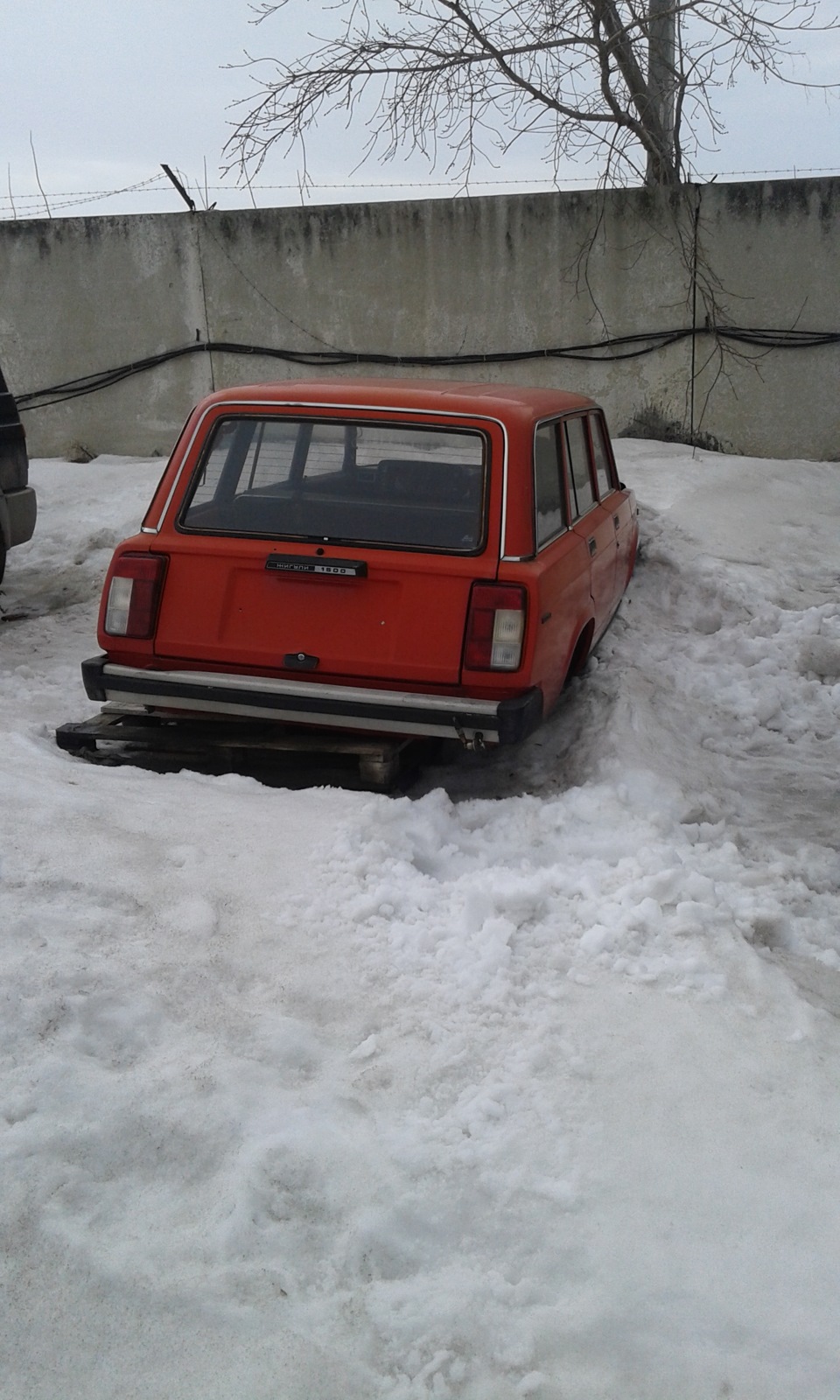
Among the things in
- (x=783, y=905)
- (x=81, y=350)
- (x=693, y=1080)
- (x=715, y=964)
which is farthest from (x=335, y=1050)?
(x=81, y=350)

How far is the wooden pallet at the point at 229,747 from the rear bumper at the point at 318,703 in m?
A: 0.10

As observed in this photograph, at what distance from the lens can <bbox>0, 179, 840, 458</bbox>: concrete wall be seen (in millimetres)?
10266

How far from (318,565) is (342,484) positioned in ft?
1.45

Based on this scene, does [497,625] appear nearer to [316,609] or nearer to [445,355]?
[316,609]

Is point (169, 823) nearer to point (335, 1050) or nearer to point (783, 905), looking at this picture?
point (335, 1050)

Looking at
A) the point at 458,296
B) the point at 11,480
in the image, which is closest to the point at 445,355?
the point at 458,296

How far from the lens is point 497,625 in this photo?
4.22m

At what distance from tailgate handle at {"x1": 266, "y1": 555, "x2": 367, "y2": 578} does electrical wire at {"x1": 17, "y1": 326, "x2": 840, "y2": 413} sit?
698 centimetres

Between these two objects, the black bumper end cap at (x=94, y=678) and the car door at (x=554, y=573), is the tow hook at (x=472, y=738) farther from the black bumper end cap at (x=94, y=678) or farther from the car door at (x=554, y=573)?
the black bumper end cap at (x=94, y=678)

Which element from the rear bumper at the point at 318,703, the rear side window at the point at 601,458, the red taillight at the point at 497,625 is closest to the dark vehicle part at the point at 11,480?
the rear bumper at the point at 318,703

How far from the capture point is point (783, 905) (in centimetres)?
375

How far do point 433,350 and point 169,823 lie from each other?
7.99m

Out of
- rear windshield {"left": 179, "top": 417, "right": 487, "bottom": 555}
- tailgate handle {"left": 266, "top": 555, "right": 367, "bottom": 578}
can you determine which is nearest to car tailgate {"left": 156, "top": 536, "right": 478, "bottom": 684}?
tailgate handle {"left": 266, "top": 555, "right": 367, "bottom": 578}

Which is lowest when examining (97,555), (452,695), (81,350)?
(97,555)
